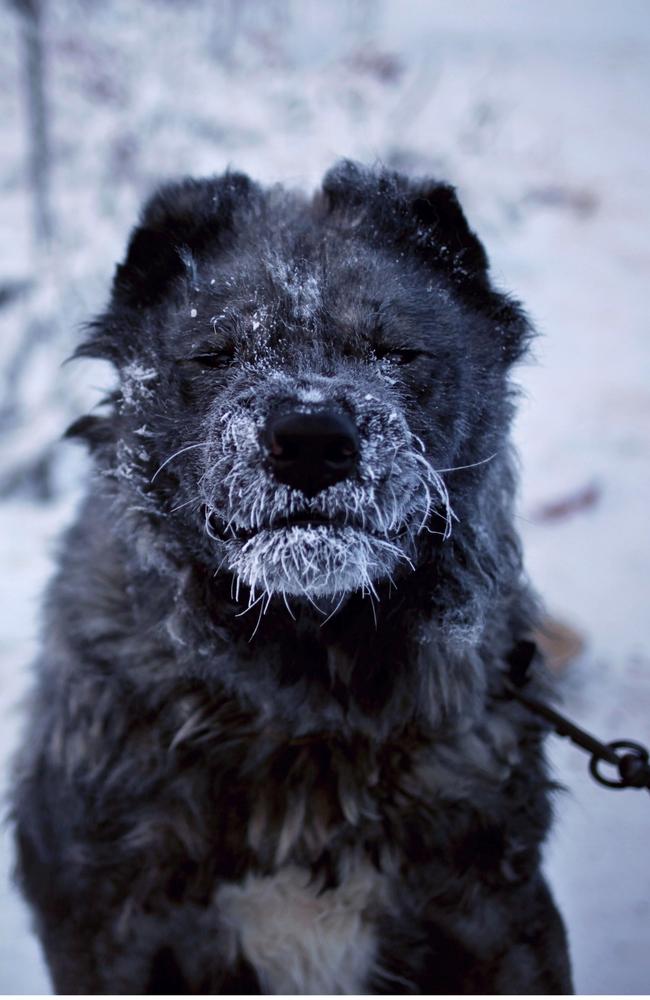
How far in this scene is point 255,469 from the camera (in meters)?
1.40

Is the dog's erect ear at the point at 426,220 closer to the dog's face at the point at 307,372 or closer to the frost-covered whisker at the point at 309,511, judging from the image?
the dog's face at the point at 307,372

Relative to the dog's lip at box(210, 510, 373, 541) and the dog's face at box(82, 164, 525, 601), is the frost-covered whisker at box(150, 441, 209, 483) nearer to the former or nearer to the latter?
the dog's face at box(82, 164, 525, 601)

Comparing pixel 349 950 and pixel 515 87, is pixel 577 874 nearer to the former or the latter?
pixel 349 950

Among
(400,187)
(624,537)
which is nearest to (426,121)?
(624,537)

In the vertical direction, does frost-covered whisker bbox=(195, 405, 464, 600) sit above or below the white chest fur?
above

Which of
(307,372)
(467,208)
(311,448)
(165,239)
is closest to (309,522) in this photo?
(311,448)

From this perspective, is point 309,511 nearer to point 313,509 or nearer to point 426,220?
point 313,509

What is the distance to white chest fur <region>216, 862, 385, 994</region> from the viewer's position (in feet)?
6.09

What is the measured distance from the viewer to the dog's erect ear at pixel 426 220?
187 centimetres

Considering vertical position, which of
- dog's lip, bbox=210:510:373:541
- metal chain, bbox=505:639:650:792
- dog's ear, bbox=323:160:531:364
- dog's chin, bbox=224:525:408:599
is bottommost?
metal chain, bbox=505:639:650:792

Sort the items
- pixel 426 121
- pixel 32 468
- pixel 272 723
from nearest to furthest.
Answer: pixel 272 723, pixel 32 468, pixel 426 121

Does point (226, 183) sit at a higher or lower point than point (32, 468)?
higher

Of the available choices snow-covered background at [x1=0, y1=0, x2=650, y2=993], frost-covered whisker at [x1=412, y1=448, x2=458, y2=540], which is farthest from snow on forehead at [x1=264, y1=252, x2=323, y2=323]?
snow-covered background at [x1=0, y1=0, x2=650, y2=993]

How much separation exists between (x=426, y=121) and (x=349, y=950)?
599 centimetres
